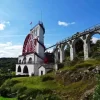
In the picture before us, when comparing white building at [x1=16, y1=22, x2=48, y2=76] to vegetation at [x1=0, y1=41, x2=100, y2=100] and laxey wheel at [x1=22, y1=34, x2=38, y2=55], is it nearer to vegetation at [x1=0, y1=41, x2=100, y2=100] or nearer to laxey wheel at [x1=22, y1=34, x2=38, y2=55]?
laxey wheel at [x1=22, y1=34, x2=38, y2=55]

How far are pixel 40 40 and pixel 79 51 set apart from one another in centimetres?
1572

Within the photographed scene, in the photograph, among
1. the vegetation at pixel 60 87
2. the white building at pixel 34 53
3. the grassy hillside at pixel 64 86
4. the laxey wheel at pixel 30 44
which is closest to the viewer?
the vegetation at pixel 60 87

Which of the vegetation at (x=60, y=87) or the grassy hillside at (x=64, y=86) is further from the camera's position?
the grassy hillside at (x=64, y=86)

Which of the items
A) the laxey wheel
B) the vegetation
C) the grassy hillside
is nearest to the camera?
the vegetation

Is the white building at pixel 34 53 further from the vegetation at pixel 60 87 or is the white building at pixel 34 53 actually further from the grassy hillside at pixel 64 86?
the grassy hillside at pixel 64 86

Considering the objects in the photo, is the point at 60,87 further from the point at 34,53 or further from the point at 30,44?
the point at 30,44

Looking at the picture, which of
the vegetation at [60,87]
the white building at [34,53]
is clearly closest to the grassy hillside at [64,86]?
the vegetation at [60,87]

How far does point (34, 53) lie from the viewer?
251ft

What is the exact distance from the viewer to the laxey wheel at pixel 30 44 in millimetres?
81637

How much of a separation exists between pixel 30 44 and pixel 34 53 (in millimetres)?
11649

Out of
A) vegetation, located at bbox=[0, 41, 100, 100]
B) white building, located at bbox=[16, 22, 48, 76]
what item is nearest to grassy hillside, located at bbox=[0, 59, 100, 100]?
vegetation, located at bbox=[0, 41, 100, 100]

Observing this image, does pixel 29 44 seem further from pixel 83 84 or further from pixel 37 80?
pixel 83 84

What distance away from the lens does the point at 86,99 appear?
78.7 ft

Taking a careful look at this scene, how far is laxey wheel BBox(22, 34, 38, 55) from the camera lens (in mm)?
81637
